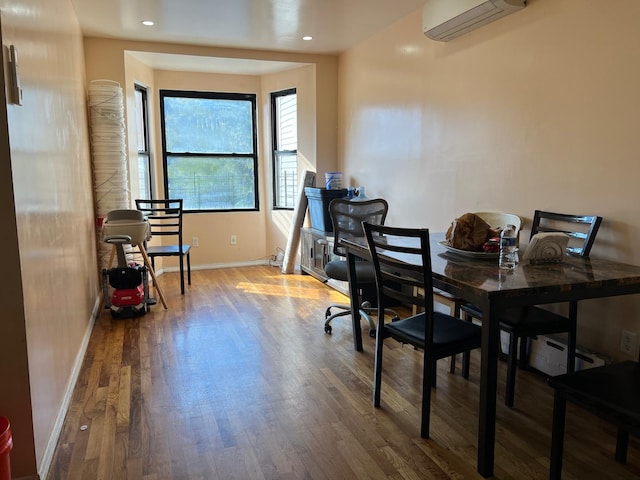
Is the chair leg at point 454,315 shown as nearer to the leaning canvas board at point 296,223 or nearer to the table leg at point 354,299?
the table leg at point 354,299

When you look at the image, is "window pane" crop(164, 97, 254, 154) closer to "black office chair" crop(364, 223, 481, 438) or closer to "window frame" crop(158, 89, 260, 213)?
"window frame" crop(158, 89, 260, 213)

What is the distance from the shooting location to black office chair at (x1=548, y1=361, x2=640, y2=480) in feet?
4.80

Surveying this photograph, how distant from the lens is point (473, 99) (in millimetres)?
3316

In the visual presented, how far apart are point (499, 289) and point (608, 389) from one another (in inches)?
18.3

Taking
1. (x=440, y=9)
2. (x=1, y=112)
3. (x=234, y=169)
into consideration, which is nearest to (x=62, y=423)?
(x=1, y=112)

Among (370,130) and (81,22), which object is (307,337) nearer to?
(370,130)

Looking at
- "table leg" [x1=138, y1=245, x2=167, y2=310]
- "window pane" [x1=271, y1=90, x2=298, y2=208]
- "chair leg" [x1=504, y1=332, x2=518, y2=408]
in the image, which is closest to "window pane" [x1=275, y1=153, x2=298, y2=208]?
"window pane" [x1=271, y1=90, x2=298, y2=208]

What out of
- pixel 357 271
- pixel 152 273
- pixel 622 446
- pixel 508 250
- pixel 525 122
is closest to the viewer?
pixel 622 446

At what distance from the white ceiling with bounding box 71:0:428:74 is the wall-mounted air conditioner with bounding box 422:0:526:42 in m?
0.37

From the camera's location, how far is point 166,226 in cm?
509

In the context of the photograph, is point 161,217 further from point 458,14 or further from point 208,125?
point 458,14

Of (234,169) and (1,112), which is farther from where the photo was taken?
(234,169)

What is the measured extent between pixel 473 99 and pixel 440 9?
0.64 metres

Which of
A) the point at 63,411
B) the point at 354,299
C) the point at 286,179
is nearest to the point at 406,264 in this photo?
the point at 354,299
